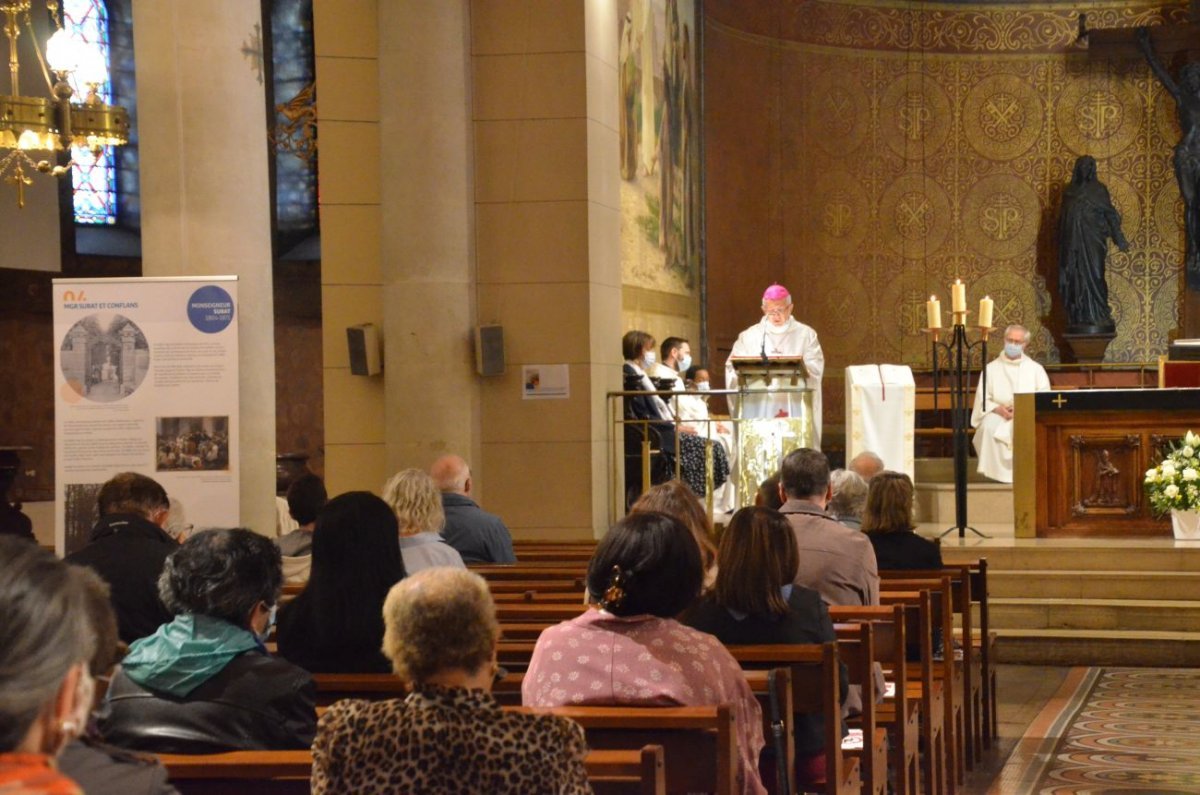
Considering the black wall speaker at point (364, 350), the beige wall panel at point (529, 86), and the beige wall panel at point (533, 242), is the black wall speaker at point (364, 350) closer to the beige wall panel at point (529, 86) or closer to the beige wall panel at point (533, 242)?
the beige wall panel at point (533, 242)

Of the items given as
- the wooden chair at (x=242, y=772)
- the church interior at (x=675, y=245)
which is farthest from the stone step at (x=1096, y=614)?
the wooden chair at (x=242, y=772)

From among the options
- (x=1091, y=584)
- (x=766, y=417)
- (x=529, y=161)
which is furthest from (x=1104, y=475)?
(x=529, y=161)

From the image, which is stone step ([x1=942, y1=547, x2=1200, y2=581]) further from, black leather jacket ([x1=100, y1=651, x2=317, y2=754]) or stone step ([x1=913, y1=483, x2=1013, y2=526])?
black leather jacket ([x1=100, y1=651, x2=317, y2=754])

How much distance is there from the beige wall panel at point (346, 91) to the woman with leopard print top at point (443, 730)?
7.72 metres

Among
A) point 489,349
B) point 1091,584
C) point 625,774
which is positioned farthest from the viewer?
point 489,349

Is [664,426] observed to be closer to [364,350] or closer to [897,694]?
[364,350]

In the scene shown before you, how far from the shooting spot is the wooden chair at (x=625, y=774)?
2.72 m

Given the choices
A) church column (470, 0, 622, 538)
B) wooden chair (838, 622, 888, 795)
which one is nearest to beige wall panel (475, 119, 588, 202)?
church column (470, 0, 622, 538)

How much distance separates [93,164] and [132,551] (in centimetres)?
1245

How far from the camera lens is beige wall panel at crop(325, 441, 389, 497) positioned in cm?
1013

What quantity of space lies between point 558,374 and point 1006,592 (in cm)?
293

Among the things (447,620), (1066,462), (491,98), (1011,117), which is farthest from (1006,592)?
(1011,117)

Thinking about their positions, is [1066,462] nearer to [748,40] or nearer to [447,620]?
[748,40]

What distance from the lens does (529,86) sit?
9.84 m
